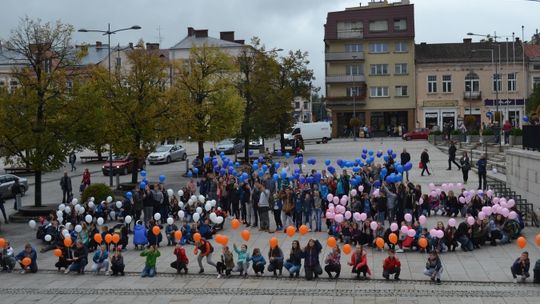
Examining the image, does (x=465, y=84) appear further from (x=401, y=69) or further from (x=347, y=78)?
(x=347, y=78)

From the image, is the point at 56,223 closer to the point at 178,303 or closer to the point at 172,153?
the point at 178,303

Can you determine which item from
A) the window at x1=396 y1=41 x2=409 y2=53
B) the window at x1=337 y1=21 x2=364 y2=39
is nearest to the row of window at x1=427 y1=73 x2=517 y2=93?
the window at x1=396 y1=41 x2=409 y2=53

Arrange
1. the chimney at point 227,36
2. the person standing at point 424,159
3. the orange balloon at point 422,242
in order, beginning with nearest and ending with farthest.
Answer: the orange balloon at point 422,242, the person standing at point 424,159, the chimney at point 227,36

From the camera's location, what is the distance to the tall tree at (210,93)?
4206 cm

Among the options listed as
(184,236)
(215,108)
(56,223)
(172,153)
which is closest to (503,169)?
(215,108)

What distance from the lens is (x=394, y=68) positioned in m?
79.6

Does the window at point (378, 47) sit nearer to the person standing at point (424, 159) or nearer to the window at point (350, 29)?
the window at point (350, 29)

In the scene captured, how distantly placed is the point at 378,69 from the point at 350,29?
18.1ft

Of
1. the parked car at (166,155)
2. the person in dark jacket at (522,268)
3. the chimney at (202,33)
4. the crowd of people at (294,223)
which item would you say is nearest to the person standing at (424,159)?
the crowd of people at (294,223)

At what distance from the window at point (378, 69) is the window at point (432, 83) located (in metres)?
5.09

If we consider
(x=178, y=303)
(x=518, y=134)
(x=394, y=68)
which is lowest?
(x=178, y=303)

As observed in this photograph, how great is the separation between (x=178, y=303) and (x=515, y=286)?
25.6ft

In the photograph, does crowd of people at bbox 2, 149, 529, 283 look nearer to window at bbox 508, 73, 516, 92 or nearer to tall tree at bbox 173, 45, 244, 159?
tall tree at bbox 173, 45, 244, 159

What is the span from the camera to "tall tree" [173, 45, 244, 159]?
138 feet
